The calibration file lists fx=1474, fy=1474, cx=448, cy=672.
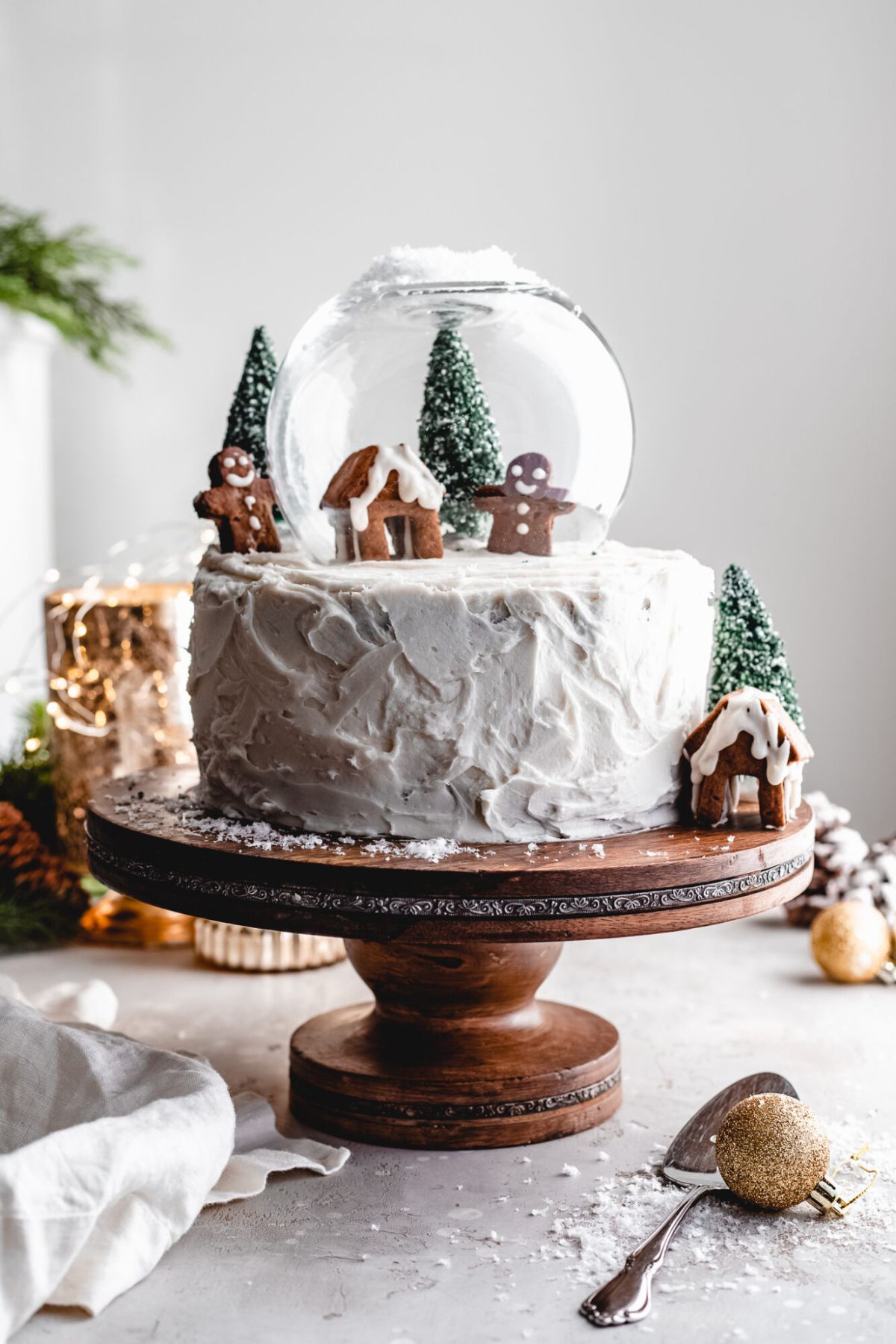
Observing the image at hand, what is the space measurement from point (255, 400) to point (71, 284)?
1316 millimetres

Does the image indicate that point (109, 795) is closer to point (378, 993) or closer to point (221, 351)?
point (378, 993)

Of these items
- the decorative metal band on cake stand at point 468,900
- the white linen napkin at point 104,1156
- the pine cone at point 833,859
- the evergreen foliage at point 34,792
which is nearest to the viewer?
the white linen napkin at point 104,1156

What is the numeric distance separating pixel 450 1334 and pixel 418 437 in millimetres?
1137

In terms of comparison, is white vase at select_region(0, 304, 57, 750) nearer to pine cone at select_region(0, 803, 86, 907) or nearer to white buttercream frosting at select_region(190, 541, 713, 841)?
pine cone at select_region(0, 803, 86, 907)

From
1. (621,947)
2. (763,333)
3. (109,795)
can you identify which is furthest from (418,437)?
(763,333)

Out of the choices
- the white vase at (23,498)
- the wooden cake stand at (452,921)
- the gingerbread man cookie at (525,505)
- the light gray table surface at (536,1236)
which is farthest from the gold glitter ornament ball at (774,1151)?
the white vase at (23,498)

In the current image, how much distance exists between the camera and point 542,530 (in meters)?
2.04

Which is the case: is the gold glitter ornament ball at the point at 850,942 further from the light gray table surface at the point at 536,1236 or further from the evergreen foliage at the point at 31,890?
the evergreen foliage at the point at 31,890

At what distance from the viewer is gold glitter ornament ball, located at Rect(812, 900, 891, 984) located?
2.74m

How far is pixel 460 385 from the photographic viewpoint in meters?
2.01

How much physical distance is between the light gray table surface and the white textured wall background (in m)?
1.41

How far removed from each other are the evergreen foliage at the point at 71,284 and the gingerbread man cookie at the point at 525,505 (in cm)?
171

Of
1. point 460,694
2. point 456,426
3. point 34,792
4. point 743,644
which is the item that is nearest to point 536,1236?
point 460,694

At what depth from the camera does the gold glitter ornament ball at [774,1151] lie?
1.74m
